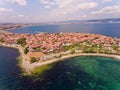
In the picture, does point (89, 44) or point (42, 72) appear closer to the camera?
point (42, 72)

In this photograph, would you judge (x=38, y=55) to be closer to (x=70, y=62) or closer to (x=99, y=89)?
(x=70, y=62)

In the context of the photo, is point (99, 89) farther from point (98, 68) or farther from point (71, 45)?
point (71, 45)

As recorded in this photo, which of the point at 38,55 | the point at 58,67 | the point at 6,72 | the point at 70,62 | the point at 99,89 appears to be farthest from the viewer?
the point at 38,55

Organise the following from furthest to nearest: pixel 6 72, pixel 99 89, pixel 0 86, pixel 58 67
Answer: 1. pixel 58 67
2. pixel 6 72
3. pixel 0 86
4. pixel 99 89

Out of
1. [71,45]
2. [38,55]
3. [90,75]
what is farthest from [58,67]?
[71,45]

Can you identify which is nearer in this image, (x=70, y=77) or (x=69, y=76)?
(x=70, y=77)

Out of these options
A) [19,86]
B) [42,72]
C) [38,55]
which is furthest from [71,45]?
[19,86]
